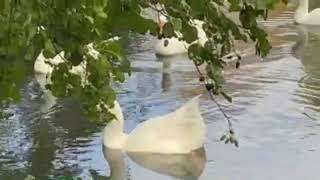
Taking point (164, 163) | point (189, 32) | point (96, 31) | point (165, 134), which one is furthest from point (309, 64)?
point (96, 31)

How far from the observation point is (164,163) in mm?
7062

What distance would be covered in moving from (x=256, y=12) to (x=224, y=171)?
467cm

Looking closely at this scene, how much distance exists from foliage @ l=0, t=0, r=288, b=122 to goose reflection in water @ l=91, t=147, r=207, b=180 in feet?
15.1

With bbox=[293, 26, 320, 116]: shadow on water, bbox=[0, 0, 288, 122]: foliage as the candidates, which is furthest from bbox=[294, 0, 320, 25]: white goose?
bbox=[0, 0, 288, 122]: foliage

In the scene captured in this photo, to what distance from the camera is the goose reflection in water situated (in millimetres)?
6770

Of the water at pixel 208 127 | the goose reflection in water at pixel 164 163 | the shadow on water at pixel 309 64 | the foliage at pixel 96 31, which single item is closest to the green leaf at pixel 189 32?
the foliage at pixel 96 31

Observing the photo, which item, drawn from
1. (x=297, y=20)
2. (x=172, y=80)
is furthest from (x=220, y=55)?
(x=297, y=20)

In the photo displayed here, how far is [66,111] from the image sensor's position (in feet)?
27.4

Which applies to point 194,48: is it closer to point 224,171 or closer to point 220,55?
point 220,55

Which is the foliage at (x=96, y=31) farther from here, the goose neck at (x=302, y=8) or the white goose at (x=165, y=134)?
the goose neck at (x=302, y=8)

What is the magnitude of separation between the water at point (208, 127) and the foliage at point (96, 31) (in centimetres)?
408

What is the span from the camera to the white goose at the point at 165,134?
23.3 ft

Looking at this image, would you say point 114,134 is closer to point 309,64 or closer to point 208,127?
point 208,127

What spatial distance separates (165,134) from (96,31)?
5377 millimetres
